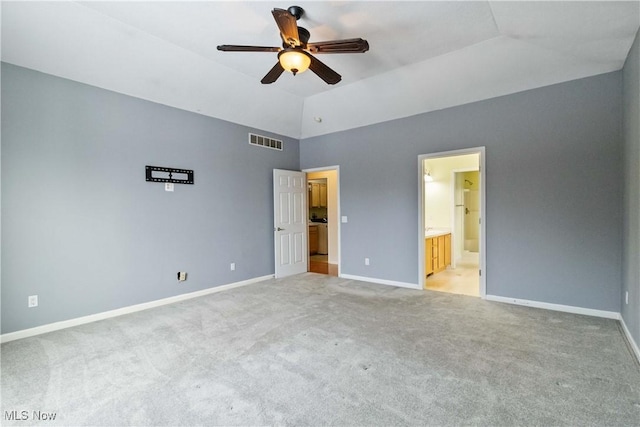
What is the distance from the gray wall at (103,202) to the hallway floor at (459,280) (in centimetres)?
331

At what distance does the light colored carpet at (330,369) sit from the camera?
177 cm

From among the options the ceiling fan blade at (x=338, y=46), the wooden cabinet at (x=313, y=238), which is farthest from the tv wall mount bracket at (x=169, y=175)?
the wooden cabinet at (x=313, y=238)

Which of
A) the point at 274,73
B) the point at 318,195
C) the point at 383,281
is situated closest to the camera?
the point at 274,73

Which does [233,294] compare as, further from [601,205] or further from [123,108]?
[601,205]

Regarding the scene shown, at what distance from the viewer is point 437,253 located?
538 cm

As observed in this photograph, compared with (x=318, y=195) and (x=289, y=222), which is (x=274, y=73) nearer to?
(x=289, y=222)

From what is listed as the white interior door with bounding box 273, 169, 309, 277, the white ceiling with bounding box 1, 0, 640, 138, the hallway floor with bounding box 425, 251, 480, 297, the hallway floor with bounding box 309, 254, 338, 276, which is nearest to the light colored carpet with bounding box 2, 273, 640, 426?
the hallway floor with bounding box 425, 251, 480, 297

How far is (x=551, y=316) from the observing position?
Result: 10.7 ft

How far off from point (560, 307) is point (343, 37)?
4.02 metres

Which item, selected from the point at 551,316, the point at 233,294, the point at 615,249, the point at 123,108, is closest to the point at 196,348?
the point at 233,294

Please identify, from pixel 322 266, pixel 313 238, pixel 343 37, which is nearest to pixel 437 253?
pixel 322 266

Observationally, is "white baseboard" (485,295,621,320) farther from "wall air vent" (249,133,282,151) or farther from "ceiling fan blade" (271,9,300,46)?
"wall air vent" (249,133,282,151)

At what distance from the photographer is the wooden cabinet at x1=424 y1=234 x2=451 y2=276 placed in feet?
16.5

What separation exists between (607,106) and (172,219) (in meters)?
5.48
